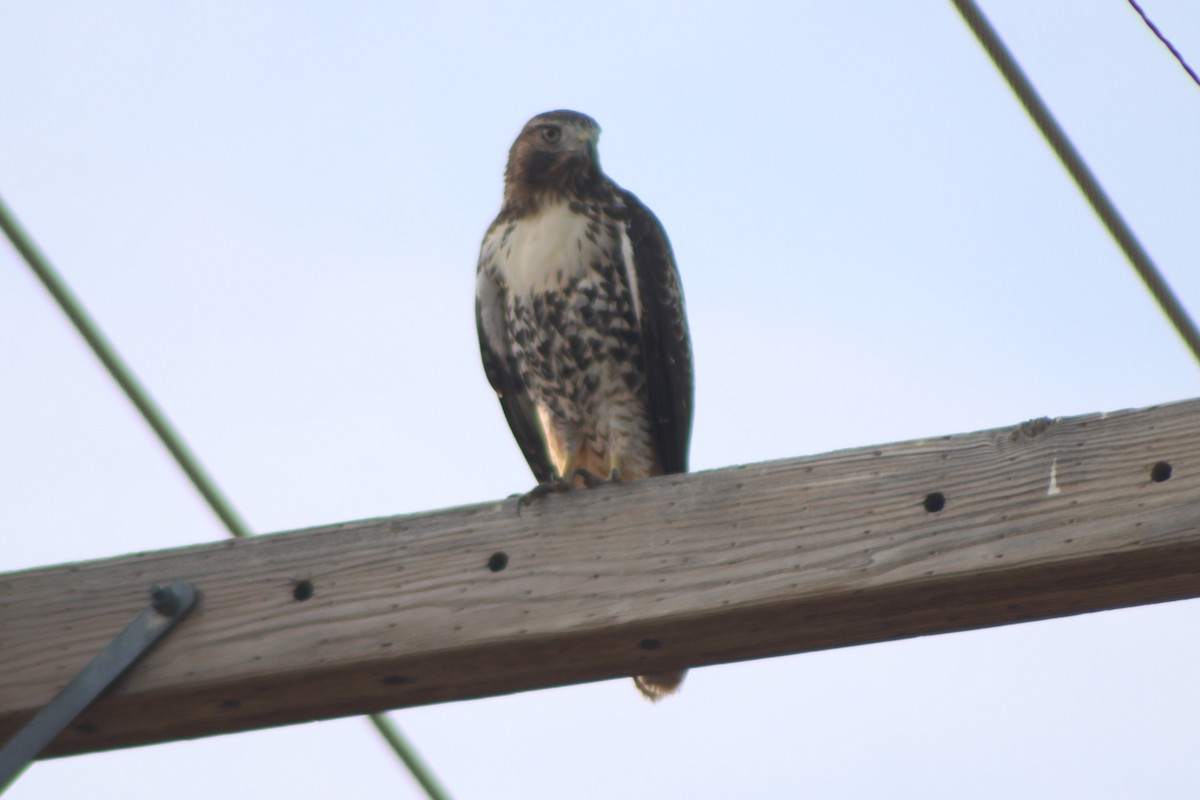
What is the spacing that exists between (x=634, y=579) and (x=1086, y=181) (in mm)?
1466

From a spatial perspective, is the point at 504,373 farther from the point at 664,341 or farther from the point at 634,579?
the point at 634,579

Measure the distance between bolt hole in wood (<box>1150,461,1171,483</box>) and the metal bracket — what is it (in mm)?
1371

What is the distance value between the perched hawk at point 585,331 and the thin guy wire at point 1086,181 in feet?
4.29

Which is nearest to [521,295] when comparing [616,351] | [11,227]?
[616,351]

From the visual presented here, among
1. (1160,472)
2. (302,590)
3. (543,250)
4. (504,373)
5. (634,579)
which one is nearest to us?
(1160,472)

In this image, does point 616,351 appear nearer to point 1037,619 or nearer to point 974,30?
point 974,30

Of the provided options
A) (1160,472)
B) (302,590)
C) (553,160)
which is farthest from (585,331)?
(1160,472)

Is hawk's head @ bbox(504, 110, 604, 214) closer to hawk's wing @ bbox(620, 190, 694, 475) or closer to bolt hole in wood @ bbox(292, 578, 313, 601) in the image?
hawk's wing @ bbox(620, 190, 694, 475)

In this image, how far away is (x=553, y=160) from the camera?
4.61 meters

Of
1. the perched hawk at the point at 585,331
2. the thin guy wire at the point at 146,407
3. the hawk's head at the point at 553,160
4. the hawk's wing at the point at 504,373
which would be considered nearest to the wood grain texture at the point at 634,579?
the thin guy wire at the point at 146,407

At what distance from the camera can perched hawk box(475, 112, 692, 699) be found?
414 centimetres

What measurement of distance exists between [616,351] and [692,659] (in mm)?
2106

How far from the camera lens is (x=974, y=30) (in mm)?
3129

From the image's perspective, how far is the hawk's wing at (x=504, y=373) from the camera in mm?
4426
